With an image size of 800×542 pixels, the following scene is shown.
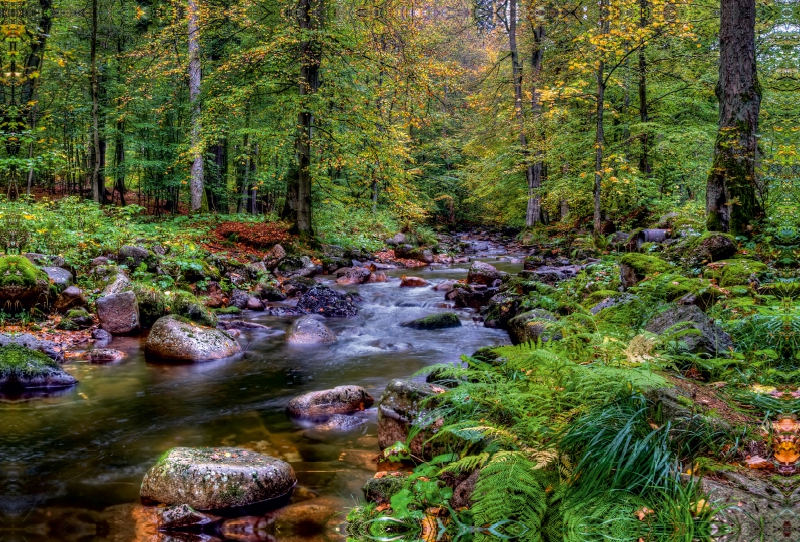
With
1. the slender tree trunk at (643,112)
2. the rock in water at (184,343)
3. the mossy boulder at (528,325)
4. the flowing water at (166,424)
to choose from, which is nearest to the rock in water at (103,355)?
the flowing water at (166,424)

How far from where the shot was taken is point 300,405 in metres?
5.97

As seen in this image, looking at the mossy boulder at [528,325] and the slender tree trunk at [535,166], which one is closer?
the mossy boulder at [528,325]

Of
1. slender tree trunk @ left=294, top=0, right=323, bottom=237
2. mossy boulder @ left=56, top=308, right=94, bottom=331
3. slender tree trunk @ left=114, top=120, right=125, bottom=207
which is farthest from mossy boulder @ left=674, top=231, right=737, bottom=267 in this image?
slender tree trunk @ left=114, top=120, right=125, bottom=207

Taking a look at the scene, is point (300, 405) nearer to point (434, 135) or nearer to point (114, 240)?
point (114, 240)

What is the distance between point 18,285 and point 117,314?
1.55 m

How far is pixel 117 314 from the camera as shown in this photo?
8914mm

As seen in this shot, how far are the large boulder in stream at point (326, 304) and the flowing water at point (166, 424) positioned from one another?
185cm

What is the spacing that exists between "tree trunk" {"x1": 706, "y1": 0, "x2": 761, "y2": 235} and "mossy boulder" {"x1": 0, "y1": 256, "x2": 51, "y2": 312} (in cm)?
1126

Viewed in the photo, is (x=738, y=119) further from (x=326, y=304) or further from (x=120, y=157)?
(x=120, y=157)

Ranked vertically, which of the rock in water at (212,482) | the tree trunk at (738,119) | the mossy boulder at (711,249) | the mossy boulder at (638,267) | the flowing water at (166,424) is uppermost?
the tree trunk at (738,119)

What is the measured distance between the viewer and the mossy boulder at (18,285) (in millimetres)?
8297

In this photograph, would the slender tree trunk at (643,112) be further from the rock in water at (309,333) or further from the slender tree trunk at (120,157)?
the slender tree trunk at (120,157)

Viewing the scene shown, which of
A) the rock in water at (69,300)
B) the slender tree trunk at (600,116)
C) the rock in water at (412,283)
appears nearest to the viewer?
the rock in water at (69,300)

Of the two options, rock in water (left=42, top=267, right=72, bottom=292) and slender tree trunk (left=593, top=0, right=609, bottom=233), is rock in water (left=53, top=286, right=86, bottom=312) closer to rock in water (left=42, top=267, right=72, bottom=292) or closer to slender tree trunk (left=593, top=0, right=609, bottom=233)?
rock in water (left=42, top=267, right=72, bottom=292)
